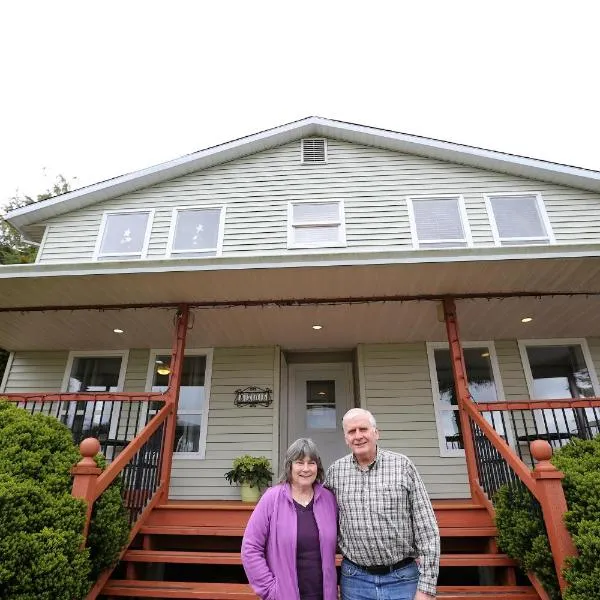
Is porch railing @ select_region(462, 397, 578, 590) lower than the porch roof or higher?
lower

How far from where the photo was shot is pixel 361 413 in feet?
7.34

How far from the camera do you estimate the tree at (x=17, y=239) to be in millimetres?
14284

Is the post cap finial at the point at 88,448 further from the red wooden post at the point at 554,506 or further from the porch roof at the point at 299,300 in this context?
the red wooden post at the point at 554,506

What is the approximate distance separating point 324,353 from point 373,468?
16.4ft

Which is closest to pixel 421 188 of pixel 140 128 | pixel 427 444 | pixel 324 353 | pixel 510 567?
pixel 324 353

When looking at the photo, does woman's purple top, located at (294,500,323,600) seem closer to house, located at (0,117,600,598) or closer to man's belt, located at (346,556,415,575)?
man's belt, located at (346,556,415,575)

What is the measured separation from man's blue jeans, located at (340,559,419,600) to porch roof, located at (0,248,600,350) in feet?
9.47

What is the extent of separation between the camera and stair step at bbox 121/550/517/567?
330cm

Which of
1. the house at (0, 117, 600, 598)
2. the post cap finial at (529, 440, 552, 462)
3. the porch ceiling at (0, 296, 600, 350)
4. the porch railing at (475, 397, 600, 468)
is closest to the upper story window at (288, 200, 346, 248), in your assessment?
the house at (0, 117, 600, 598)

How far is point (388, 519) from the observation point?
2.03 meters

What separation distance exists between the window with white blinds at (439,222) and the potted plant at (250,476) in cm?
444

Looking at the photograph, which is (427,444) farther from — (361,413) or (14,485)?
(14,485)

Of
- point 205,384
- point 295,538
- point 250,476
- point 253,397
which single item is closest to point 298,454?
point 295,538

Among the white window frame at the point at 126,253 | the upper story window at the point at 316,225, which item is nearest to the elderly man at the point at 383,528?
the upper story window at the point at 316,225
